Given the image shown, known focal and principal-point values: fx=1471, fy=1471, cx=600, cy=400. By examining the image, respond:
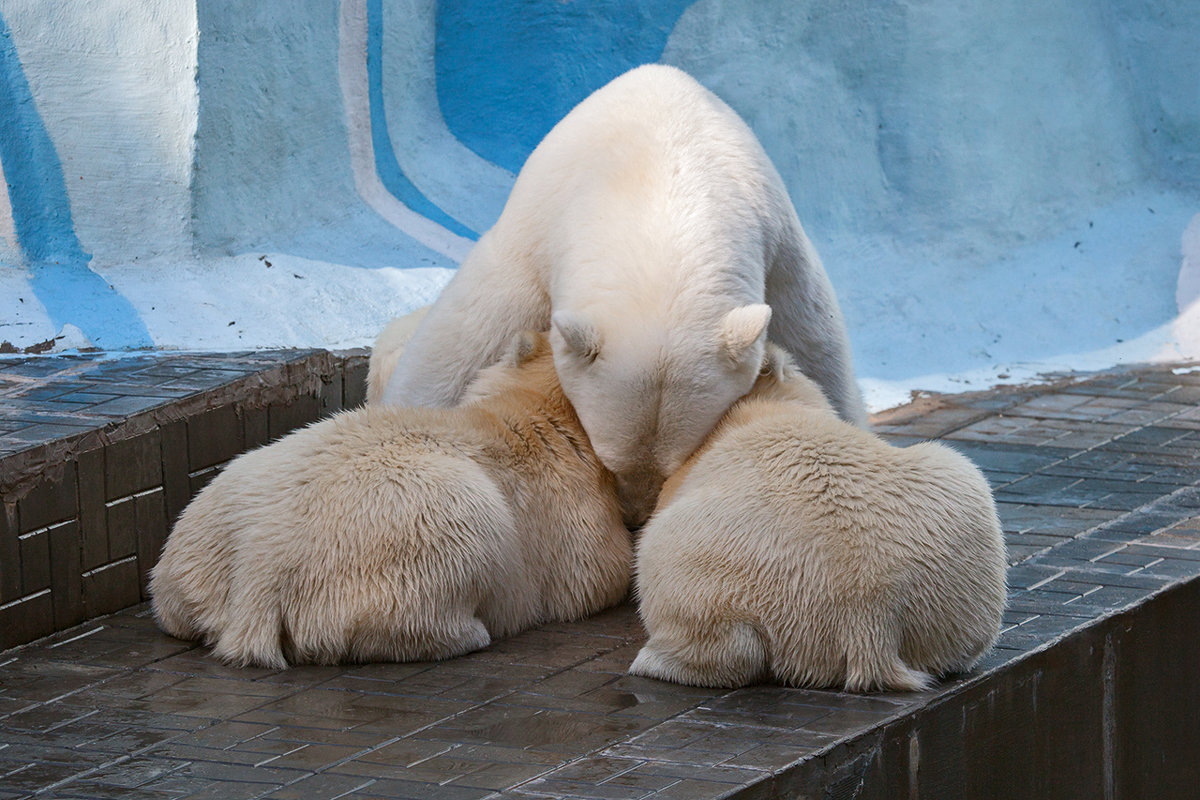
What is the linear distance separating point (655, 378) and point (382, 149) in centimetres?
455

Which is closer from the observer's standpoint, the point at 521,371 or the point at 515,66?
the point at 521,371

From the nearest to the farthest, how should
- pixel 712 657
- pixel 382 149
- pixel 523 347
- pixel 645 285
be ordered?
1. pixel 712 657
2. pixel 645 285
3. pixel 523 347
4. pixel 382 149

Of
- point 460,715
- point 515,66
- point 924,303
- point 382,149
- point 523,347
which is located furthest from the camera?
point 924,303

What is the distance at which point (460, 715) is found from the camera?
295 centimetres

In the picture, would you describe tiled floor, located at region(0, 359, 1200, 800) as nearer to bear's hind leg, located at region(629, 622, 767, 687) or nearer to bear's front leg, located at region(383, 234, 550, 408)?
bear's hind leg, located at region(629, 622, 767, 687)

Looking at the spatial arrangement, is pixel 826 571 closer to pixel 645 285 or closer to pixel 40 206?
pixel 645 285

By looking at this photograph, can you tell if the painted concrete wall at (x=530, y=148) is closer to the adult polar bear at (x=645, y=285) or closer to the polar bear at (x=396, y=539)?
the adult polar bear at (x=645, y=285)

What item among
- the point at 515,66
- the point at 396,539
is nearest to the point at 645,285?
the point at 396,539

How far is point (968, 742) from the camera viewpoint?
122 inches

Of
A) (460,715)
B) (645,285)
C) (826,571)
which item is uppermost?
(645,285)

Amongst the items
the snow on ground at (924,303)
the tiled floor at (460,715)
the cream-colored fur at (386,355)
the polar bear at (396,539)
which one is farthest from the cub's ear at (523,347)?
the snow on ground at (924,303)

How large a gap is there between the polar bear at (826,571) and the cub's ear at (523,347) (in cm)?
72

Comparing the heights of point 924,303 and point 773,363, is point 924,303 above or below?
above

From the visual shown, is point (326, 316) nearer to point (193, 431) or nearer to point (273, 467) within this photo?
point (193, 431)
